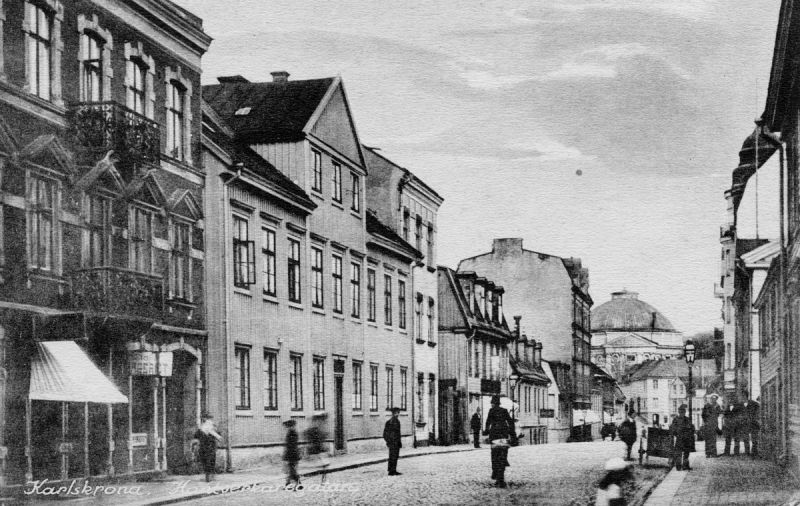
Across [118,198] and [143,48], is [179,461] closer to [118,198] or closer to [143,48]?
[118,198]

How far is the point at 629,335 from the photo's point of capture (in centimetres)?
16988

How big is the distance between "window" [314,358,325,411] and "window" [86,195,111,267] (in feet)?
40.4

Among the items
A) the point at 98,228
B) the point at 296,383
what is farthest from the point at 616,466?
the point at 296,383

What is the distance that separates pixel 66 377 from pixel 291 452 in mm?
4040

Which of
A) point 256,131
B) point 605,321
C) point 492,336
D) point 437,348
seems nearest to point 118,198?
point 256,131

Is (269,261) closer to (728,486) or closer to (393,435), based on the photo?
(393,435)

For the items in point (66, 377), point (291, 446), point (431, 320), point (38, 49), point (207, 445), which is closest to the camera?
point (66, 377)

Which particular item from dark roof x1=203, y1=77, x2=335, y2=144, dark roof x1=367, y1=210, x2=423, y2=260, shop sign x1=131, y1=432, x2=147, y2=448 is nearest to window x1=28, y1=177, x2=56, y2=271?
shop sign x1=131, y1=432, x2=147, y2=448

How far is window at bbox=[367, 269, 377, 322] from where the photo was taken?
3784 centimetres

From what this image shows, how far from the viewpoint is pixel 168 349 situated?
23.4 meters

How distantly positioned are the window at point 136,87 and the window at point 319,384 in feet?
38.0

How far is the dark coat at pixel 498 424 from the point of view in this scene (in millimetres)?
22141

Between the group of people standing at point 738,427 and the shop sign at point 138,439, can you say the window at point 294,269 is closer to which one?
the shop sign at point 138,439

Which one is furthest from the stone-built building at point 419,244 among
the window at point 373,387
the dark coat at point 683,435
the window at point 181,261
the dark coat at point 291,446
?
the dark coat at point 291,446
